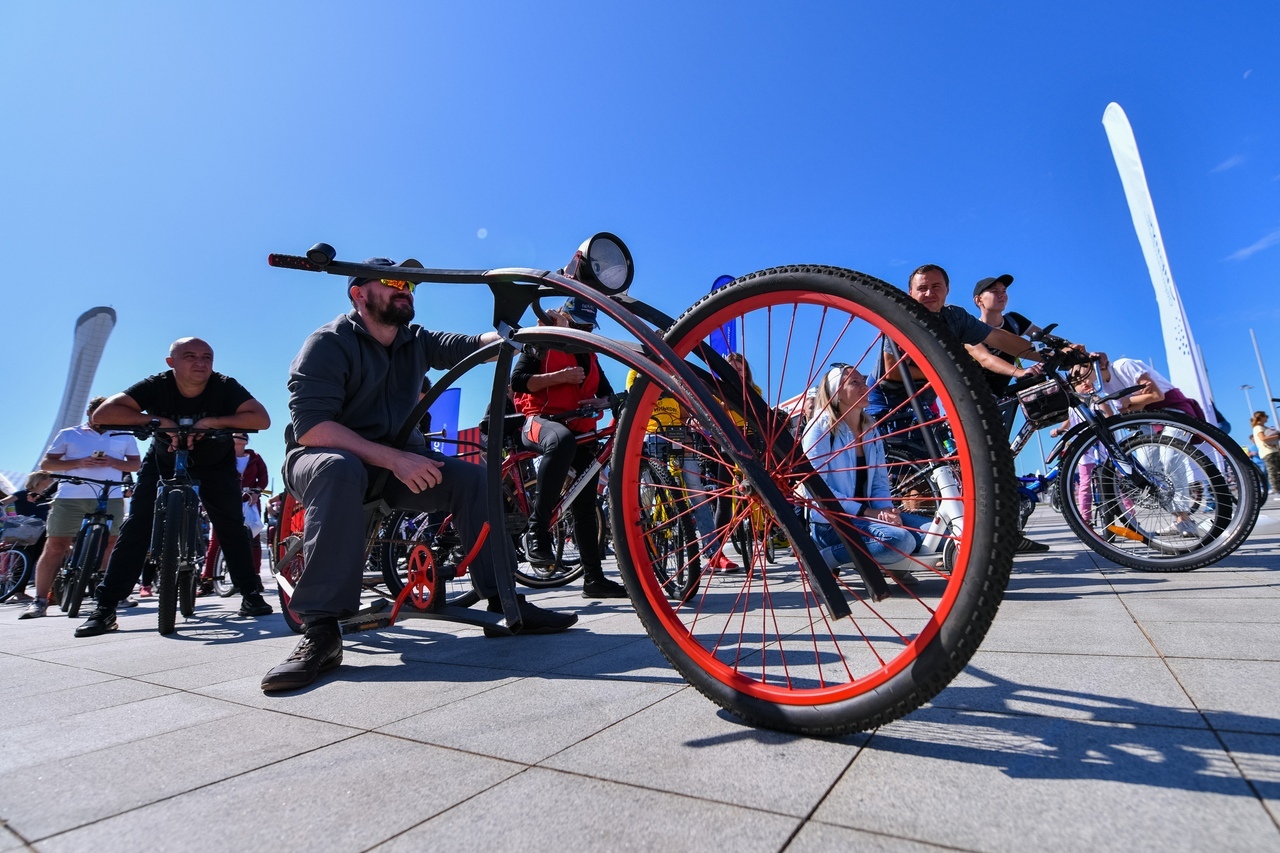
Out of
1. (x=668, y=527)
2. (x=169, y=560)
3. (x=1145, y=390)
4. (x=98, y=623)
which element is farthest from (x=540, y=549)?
(x=1145, y=390)

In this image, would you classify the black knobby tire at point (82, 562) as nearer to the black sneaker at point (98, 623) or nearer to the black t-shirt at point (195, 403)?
the black sneaker at point (98, 623)

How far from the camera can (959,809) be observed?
959 mm

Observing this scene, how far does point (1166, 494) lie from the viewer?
350 cm

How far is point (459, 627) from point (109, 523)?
12.9 ft

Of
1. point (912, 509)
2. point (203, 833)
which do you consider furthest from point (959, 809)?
point (912, 509)

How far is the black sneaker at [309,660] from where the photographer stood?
6.59ft

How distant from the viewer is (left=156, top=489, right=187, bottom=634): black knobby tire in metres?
3.57

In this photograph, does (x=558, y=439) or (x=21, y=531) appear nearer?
(x=558, y=439)

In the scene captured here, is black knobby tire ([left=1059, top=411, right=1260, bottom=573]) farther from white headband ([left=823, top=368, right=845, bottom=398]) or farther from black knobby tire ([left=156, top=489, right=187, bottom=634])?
black knobby tire ([left=156, top=489, right=187, bottom=634])

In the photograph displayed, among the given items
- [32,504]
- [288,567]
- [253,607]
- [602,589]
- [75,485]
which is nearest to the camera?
[288,567]

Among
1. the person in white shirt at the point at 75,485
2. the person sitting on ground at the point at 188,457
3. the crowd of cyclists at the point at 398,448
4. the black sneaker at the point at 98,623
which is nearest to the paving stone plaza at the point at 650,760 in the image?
the crowd of cyclists at the point at 398,448

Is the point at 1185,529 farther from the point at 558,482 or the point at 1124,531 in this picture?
the point at 558,482

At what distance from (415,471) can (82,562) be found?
14.3 feet

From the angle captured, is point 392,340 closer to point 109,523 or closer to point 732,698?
point 732,698
